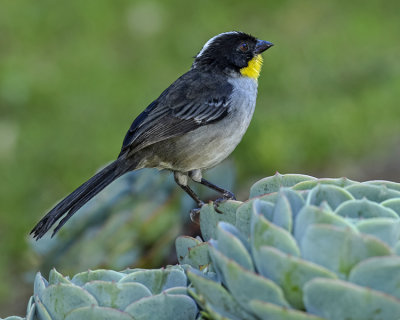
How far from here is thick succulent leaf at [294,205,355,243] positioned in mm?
1117

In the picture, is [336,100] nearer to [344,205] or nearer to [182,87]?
[182,87]

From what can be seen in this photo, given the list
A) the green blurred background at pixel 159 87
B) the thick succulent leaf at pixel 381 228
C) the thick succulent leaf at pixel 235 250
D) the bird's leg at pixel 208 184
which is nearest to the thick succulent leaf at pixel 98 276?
the thick succulent leaf at pixel 235 250

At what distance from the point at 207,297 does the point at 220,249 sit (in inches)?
3.2

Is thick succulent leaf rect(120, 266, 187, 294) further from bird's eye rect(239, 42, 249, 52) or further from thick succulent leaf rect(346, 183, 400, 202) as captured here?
bird's eye rect(239, 42, 249, 52)

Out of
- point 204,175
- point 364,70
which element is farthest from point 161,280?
point 364,70

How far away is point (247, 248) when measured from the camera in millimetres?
1239

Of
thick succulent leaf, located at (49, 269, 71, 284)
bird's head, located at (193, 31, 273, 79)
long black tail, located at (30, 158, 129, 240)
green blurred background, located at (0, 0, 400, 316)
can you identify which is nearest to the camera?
thick succulent leaf, located at (49, 269, 71, 284)

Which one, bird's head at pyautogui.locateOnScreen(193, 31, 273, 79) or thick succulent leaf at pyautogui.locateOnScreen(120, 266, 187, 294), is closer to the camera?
thick succulent leaf at pyautogui.locateOnScreen(120, 266, 187, 294)

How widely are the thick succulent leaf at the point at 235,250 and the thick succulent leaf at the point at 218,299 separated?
0.17 feet

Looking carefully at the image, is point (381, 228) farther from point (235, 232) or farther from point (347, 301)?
point (235, 232)

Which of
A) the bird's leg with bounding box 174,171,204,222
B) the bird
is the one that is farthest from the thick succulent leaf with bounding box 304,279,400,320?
the bird

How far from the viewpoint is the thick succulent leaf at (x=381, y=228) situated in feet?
3.71

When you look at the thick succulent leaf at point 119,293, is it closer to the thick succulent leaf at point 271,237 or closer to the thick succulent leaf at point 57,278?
the thick succulent leaf at point 57,278

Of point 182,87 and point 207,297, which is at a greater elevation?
point 182,87
